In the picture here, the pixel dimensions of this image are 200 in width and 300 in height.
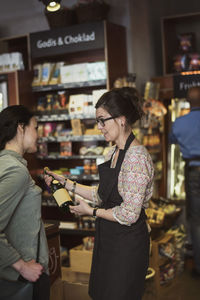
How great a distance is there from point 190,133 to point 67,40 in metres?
1.73

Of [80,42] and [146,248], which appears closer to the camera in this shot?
[146,248]

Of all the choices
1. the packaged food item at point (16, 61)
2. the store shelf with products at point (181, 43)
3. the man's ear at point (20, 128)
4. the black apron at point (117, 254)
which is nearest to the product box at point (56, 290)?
the black apron at point (117, 254)

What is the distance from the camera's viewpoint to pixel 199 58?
18.6 ft

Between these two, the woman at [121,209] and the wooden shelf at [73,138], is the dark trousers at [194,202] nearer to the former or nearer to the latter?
the wooden shelf at [73,138]

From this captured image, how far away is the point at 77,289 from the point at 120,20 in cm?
304

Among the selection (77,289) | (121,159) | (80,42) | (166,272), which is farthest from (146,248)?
(80,42)

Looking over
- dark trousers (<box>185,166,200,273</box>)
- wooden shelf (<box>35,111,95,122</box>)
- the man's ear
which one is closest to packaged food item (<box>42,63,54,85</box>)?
wooden shelf (<box>35,111,95,122</box>)

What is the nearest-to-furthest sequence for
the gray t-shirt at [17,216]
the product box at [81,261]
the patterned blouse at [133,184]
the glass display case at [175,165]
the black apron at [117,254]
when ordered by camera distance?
1. the gray t-shirt at [17,216]
2. the patterned blouse at [133,184]
3. the black apron at [117,254]
4. the product box at [81,261]
5. the glass display case at [175,165]

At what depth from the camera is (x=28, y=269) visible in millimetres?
2076

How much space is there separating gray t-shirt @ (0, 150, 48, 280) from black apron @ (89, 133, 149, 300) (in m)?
0.54

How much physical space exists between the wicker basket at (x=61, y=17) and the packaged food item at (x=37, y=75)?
52 centimetres

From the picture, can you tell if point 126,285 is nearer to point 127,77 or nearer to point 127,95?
point 127,95

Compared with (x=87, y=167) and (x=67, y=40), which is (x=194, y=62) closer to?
(x=67, y=40)

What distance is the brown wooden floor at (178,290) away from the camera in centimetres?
446
